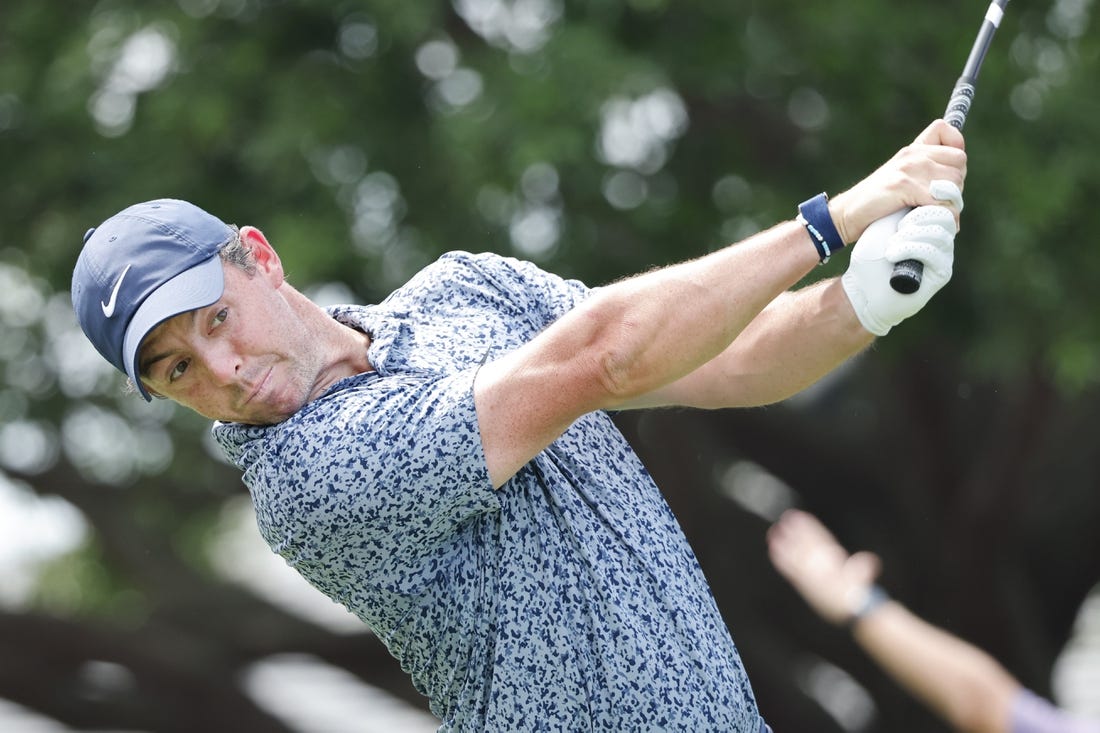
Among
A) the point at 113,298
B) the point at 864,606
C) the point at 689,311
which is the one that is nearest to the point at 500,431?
the point at 689,311

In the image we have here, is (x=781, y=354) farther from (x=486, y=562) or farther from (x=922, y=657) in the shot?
(x=922, y=657)

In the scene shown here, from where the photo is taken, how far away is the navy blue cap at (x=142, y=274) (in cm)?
273

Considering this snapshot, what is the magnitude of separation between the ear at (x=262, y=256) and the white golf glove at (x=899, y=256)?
Result: 3.43ft

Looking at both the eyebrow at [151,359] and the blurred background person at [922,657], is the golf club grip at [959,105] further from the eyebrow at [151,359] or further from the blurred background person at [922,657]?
the eyebrow at [151,359]

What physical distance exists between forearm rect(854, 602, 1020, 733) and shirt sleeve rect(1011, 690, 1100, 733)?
2cm

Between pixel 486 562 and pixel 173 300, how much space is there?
2.32 feet

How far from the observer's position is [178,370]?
2.82 meters

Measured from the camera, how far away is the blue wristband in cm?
262

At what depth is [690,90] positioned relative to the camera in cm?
743

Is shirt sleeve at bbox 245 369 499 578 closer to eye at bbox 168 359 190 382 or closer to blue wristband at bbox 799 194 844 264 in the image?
eye at bbox 168 359 190 382

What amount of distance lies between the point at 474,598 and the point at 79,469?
8101 mm

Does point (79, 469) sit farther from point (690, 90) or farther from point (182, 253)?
point (182, 253)

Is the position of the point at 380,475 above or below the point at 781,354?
below

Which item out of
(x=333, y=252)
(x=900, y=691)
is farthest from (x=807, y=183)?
(x=900, y=691)
